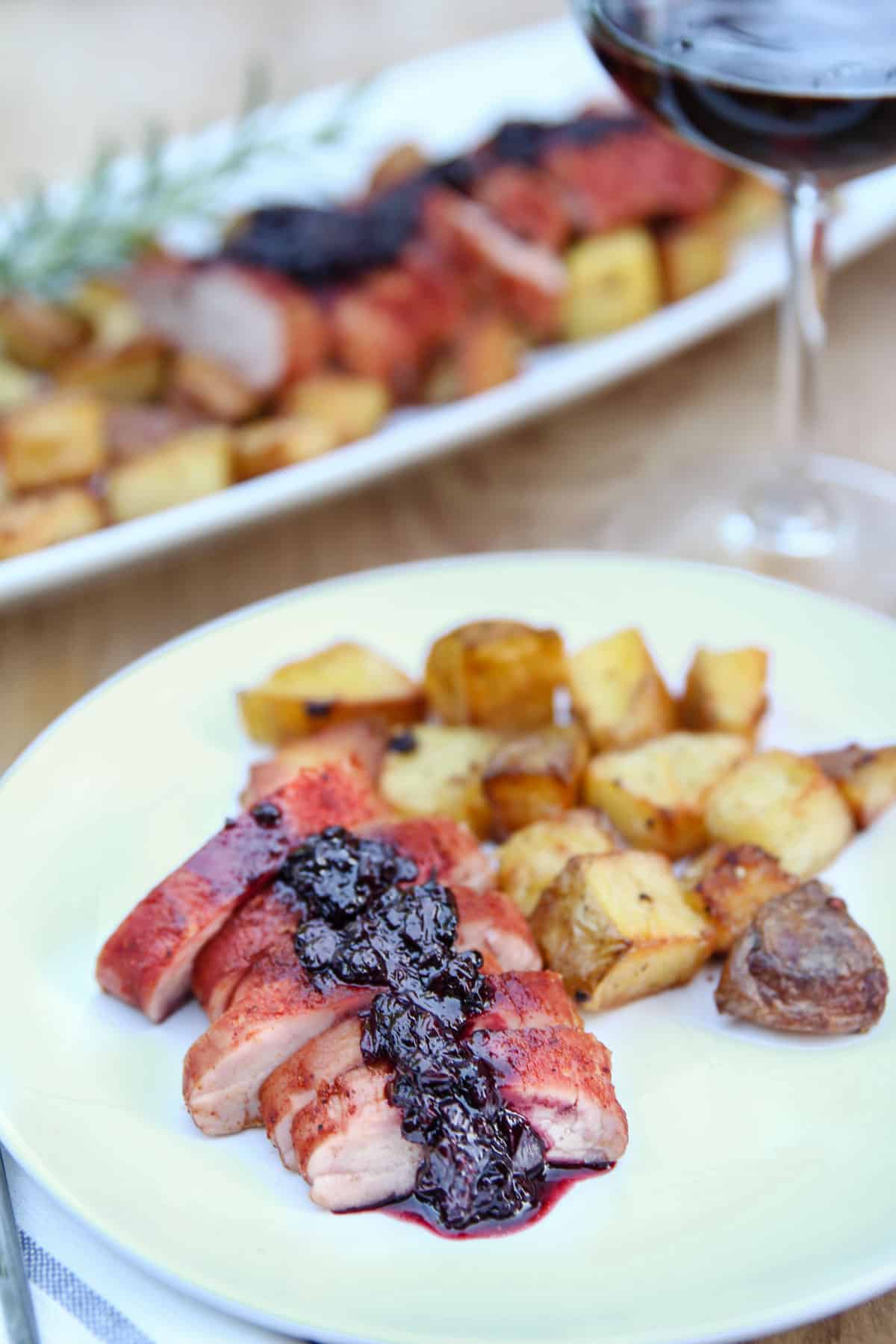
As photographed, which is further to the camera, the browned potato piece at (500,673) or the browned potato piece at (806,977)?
the browned potato piece at (500,673)

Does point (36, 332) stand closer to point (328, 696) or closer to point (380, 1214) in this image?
point (328, 696)

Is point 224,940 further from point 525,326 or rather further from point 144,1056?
point 525,326

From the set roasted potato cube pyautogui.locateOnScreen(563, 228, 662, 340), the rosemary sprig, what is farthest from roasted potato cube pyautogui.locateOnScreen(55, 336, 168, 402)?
roasted potato cube pyautogui.locateOnScreen(563, 228, 662, 340)

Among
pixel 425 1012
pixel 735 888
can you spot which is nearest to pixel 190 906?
pixel 425 1012

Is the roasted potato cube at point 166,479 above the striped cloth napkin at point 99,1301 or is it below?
above

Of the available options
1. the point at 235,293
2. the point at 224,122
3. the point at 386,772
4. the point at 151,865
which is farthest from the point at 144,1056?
the point at 224,122

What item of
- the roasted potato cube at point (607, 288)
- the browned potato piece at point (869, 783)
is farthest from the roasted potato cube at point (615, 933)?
the roasted potato cube at point (607, 288)

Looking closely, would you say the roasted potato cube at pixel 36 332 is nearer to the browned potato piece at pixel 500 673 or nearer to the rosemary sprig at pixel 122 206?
the rosemary sprig at pixel 122 206

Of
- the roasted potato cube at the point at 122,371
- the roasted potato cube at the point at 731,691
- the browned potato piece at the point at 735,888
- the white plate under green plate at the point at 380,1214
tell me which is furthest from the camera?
the roasted potato cube at the point at 122,371
